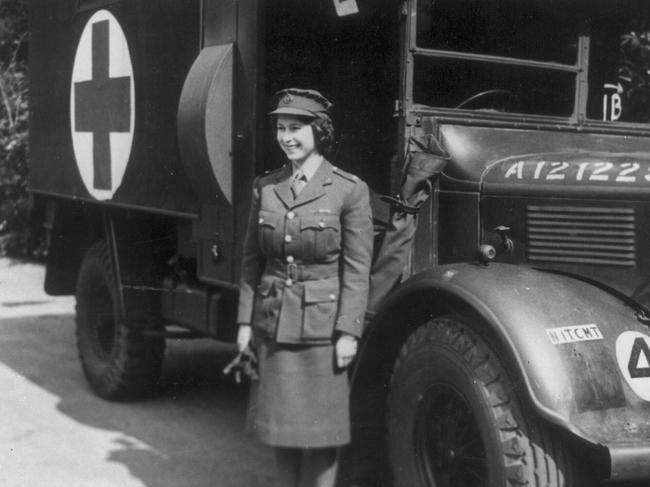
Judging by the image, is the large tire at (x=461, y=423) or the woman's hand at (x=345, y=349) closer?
the large tire at (x=461, y=423)

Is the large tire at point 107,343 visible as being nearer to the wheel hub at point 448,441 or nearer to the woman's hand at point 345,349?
the woman's hand at point 345,349

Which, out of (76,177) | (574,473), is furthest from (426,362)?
(76,177)

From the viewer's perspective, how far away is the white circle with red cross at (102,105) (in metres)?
5.14

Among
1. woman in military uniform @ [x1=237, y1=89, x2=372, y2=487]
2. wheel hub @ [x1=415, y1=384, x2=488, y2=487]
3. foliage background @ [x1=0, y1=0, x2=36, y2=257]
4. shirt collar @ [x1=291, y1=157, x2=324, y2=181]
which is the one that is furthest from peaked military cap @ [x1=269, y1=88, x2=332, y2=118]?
foliage background @ [x1=0, y1=0, x2=36, y2=257]

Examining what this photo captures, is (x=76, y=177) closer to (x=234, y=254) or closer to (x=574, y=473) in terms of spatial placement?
(x=234, y=254)

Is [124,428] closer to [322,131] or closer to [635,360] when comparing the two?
[322,131]

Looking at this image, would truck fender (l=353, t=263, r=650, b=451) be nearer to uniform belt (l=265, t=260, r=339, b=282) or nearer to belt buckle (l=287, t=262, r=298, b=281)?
uniform belt (l=265, t=260, r=339, b=282)

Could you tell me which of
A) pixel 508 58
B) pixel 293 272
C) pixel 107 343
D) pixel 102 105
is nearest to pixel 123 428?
pixel 107 343

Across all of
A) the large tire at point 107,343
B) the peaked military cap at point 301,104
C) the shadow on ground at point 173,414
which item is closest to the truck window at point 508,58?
the peaked military cap at point 301,104

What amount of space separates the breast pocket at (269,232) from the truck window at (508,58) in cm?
84

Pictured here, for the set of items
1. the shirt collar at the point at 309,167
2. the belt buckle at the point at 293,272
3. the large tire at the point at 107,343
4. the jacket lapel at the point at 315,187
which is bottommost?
the large tire at the point at 107,343

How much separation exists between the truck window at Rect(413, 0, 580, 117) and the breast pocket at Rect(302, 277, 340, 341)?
94 cm

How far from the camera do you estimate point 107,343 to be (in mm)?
5797

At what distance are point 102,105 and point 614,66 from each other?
2606 millimetres
